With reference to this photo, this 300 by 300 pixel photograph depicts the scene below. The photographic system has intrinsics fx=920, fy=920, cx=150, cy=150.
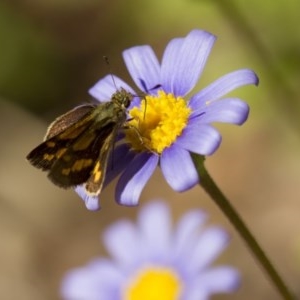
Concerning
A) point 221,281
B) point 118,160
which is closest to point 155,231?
point 221,281

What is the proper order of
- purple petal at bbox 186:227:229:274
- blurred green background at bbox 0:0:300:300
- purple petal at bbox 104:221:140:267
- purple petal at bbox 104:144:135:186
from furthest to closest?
1. blurred green background at bbox 0:0:300:300
2. purple petal at bbox 104:221:140:267
3. purple petal at bbox 186:227:229:274
4. purple petal at bbox 104:144:135:186

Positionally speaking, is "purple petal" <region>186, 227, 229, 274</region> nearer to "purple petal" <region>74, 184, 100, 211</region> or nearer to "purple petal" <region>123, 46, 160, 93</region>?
"purple petal" <region>123, 46, 160, 93</region>

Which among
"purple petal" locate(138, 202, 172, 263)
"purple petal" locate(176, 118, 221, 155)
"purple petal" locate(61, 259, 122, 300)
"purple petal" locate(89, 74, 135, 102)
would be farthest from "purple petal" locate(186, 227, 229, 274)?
"purple petal" locate(176, 118, 221, 155)

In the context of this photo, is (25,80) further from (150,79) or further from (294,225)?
(150,79)

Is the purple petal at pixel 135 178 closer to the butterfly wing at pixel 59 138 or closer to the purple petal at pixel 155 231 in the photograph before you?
the butterfly wing at pixel 59 138

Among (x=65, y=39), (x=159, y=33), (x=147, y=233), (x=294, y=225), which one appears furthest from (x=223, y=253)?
(x=65, y=39)

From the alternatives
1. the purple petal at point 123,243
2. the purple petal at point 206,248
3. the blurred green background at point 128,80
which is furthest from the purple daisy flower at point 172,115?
the blurred green background at point 128,80

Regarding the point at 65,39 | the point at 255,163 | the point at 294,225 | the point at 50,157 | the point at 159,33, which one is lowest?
the point at 294,225
